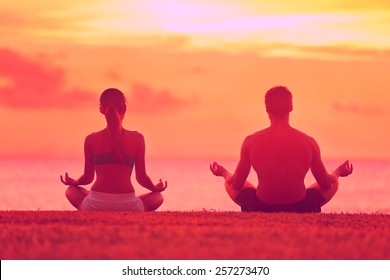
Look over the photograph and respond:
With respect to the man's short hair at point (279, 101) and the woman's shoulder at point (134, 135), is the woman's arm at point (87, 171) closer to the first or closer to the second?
the woman's shoulder at point (134, 135)

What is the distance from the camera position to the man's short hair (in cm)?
1259

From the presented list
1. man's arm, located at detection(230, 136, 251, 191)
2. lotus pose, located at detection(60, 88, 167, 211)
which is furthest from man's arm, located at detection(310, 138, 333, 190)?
lotus pose, located at detection(60, 88, 167, 211)

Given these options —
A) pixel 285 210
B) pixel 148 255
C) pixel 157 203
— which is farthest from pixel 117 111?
pixel 148 255

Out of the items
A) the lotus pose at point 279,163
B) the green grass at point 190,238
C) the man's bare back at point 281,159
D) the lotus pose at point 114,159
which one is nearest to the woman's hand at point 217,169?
the lotus pose at point 279,163

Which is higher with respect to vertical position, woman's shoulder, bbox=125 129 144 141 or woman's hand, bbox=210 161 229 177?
woman's shoulder, bbox=125 129 144 141

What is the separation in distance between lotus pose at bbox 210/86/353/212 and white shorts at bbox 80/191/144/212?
1.26m

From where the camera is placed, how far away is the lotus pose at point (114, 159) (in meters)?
12.4

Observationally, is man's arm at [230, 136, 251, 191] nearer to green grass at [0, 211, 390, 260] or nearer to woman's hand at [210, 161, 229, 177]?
woman's hand at [210, 161, 229, 177]

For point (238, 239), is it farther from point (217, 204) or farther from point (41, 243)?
point (217, 204)

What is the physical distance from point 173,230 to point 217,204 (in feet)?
160

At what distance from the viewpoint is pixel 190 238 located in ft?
29.4

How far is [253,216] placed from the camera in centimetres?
1152

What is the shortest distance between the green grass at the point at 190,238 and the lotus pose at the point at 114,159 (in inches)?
52.2

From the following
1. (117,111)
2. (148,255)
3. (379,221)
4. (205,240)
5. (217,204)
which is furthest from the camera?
(217,204)
